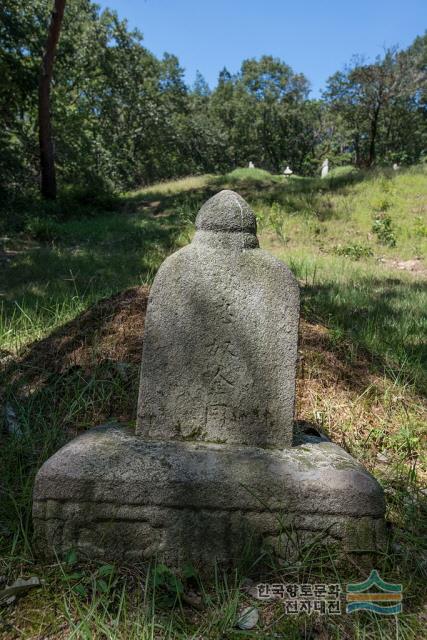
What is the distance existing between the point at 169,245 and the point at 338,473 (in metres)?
6.50

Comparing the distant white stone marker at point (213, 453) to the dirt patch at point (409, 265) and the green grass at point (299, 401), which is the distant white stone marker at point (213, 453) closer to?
the green grass at point (299, 401)

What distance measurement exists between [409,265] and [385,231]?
1.31 m

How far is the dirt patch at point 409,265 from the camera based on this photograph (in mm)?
7150

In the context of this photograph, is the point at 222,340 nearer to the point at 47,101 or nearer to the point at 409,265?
the point at 409,265

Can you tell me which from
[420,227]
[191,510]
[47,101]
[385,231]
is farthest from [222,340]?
[47,101]

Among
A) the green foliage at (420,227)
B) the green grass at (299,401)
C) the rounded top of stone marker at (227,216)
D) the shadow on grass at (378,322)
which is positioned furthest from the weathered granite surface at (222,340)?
the green foliage at (420,227)

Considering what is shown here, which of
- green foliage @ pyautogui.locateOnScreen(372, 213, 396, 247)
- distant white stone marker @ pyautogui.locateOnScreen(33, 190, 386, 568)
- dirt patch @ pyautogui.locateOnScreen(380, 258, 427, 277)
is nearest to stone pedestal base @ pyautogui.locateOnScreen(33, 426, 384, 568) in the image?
distant white stone marker @ pyautogui.locateOnScreen(33, 190, 386, 568)

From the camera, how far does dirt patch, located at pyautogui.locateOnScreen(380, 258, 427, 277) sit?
7.15m

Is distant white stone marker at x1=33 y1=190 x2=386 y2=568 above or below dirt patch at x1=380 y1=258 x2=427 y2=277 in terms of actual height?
below

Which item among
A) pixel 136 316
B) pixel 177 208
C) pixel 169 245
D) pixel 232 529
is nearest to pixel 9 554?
pixel 232 529

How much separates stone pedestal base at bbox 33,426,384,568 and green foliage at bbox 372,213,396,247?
7.14 m

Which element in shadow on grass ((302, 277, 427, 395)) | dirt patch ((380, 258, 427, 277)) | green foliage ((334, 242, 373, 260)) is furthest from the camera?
green foliage ((334, 242, 373, 260))

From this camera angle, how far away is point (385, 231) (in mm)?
8516

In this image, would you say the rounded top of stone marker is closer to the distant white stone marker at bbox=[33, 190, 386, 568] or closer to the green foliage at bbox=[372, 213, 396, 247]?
the distant white stone marker at bbox=[33, 190, 386, 568]
